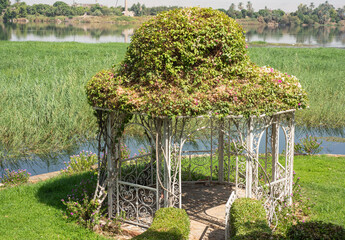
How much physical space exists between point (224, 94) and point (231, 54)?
2.54 feet

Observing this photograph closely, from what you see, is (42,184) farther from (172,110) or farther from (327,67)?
(327,67)

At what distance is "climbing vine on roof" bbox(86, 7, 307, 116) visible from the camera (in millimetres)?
6656

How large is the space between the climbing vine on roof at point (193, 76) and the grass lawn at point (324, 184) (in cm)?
254

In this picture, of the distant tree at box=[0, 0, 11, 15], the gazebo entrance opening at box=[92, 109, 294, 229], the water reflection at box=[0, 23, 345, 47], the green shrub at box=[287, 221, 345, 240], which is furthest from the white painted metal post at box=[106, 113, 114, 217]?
the distant tree at box=[0, 0, 11, 15]

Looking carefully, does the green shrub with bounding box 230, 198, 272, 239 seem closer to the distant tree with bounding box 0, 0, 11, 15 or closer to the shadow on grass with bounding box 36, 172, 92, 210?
the shadow on grass with bounding box 36, 172, 92, 210

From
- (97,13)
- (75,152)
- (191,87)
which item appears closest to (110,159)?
(191,87)

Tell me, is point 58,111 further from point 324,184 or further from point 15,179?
point 324,184

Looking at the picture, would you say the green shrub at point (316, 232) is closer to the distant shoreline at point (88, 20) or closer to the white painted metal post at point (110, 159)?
the white painted metal post at point (110, 159)

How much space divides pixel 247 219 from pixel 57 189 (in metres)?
5.05

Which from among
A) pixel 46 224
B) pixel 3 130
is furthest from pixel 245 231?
pixel 3 130

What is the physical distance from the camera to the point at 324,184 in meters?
10.3

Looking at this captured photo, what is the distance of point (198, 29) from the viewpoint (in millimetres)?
6914

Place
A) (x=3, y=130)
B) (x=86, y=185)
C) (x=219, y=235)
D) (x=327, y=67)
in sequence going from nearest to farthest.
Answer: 1. (x=219, y=235)
2. (x=86, y=185)
3. (x=3, y=130)
4. (x=327, y=67)

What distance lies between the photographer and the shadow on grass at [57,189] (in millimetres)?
9016
